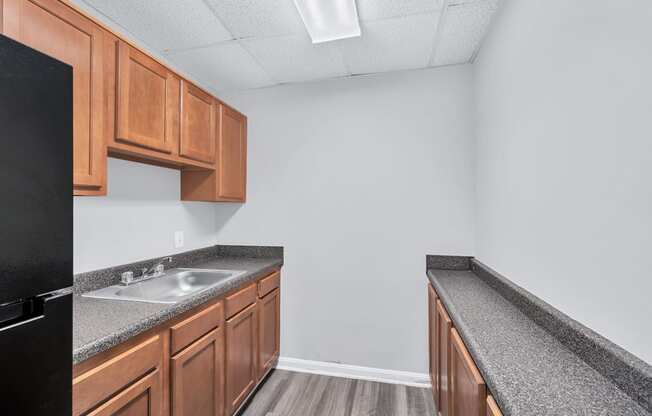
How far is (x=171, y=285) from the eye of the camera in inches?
78.5

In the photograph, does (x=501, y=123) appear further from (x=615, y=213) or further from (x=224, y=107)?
(x=224, y=107)

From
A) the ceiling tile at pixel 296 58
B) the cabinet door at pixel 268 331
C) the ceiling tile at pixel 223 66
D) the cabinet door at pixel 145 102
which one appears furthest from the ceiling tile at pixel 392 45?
the cabinet door at pixel 268 331

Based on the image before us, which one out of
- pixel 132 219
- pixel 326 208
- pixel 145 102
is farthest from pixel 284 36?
pixel 132 219

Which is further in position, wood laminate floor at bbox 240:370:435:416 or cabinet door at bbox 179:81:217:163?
wood laminate floor at bbox 240:370:435:416

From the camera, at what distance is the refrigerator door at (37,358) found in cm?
58

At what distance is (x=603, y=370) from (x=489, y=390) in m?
0.30

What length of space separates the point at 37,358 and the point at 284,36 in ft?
6.35

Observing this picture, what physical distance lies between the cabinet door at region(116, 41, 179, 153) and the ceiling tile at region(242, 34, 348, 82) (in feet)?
2.07

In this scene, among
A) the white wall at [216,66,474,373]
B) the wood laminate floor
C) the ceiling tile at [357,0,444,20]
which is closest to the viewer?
the ceiling tile at [357,0,444,20]

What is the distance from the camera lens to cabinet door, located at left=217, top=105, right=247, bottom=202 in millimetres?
2281

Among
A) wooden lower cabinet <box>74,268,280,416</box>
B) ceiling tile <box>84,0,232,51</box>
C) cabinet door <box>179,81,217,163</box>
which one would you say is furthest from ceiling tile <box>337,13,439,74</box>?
wooden lower cabinet <box>74,268,280,416</box>

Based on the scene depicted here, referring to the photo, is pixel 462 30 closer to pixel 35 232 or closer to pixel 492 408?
pixel 492 408

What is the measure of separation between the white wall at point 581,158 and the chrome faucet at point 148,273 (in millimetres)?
2096

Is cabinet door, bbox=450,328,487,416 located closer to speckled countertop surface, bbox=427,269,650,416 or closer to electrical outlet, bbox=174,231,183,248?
speckled countertop surface, bbox=427,269,650,416
